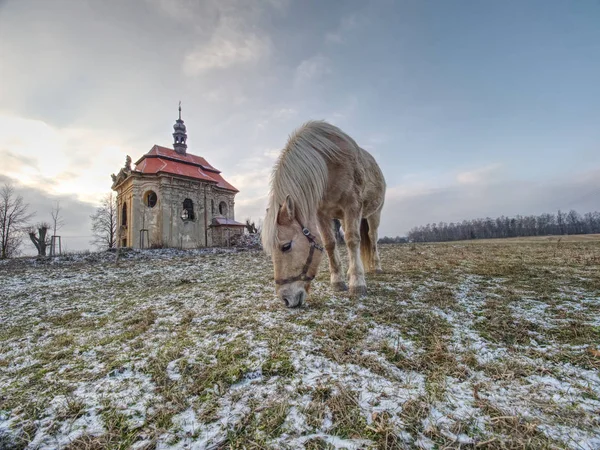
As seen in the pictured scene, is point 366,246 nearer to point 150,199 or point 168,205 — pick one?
point 168,205

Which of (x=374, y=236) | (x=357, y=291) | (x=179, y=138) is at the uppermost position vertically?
(x=179, y=138)

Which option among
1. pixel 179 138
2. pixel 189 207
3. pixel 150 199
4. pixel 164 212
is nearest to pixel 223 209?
pixel 189 207

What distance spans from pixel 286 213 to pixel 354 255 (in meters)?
1.45

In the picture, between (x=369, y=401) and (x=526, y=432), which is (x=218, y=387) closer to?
(x=369, y=401)

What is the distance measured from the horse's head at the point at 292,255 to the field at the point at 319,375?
37 centimetres

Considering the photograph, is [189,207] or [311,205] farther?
[189,207]

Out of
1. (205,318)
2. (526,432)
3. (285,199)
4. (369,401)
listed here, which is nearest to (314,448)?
(369,401)

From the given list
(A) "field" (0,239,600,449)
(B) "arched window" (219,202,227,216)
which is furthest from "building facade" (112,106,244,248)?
(A) "field" (0,239,600,449)

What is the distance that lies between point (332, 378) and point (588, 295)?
3991mm

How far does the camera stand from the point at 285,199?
2801mm

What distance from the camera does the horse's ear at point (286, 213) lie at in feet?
9.03

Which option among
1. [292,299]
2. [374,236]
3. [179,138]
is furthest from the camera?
[179,138]

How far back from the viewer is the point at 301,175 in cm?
303

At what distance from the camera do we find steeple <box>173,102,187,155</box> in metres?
31.8
